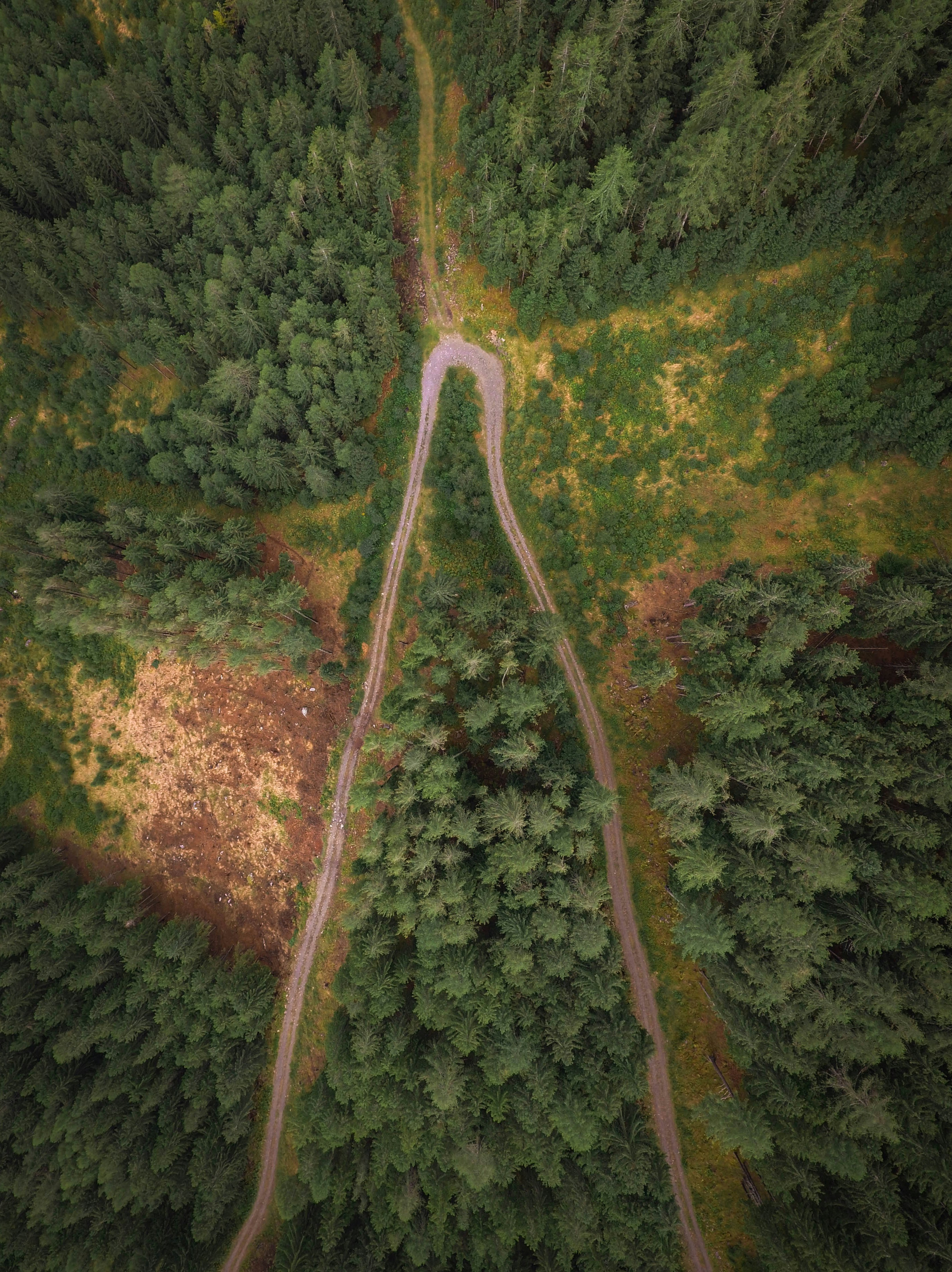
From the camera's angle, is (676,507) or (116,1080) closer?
(676,507)

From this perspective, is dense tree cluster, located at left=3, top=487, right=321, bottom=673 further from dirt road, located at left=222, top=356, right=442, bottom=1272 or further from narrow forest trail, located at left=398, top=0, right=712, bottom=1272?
narrow forest trail, located at left=398, top=0, right=712, bottom=1272

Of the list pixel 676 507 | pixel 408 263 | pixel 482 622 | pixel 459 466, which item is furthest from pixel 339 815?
pixel 408 263

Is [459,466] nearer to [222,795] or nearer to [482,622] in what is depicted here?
[482,622]

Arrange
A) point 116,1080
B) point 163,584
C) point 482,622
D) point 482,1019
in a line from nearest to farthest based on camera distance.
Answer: point 482,1019 → point 482,622 → point 163,584 → point 116,1080

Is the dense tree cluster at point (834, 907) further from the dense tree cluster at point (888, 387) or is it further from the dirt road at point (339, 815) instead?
the dirt road at point (339, 815)

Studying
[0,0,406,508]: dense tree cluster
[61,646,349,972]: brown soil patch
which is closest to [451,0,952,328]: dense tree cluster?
[0,0,406,508]: dense tree cluster

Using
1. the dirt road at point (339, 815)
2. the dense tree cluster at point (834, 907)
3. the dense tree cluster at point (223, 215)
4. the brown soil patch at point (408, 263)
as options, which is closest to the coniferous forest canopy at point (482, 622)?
the dense tree cluster at point (834, 907)
